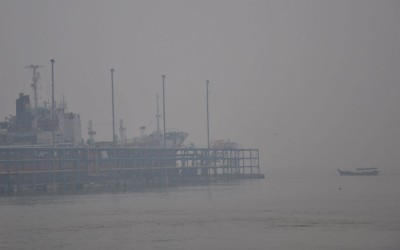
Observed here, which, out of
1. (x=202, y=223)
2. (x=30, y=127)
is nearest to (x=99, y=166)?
(x=30, y=127)

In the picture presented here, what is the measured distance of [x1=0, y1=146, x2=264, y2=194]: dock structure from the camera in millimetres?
113812

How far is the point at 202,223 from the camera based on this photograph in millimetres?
64750

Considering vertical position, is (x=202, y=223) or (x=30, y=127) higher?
(x=30, y=127)

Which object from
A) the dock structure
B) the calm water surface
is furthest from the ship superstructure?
the calm water surface

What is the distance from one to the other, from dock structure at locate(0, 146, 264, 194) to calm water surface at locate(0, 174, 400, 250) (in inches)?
624

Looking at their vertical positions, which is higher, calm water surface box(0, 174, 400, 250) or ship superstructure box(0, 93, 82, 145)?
ship superstructure box(0, 93, 82, 145)

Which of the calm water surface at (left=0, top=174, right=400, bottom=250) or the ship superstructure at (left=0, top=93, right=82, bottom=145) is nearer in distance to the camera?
the calm water surface at (left=0, top=174, right=400, bottom=250)

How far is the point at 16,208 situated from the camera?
3332 inches

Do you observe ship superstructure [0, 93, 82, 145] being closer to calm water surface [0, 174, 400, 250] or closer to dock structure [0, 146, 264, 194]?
dock structure [0, 146, 264, 194]

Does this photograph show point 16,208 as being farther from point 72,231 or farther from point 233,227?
point 233,227

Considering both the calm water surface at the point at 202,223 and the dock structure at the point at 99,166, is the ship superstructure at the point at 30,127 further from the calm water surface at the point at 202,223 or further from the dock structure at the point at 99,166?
the calm water surface at the point at 202,223

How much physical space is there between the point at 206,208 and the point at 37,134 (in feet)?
169

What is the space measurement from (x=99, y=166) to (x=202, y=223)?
220 feet

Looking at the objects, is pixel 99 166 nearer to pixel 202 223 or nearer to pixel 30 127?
pixel 30 127
